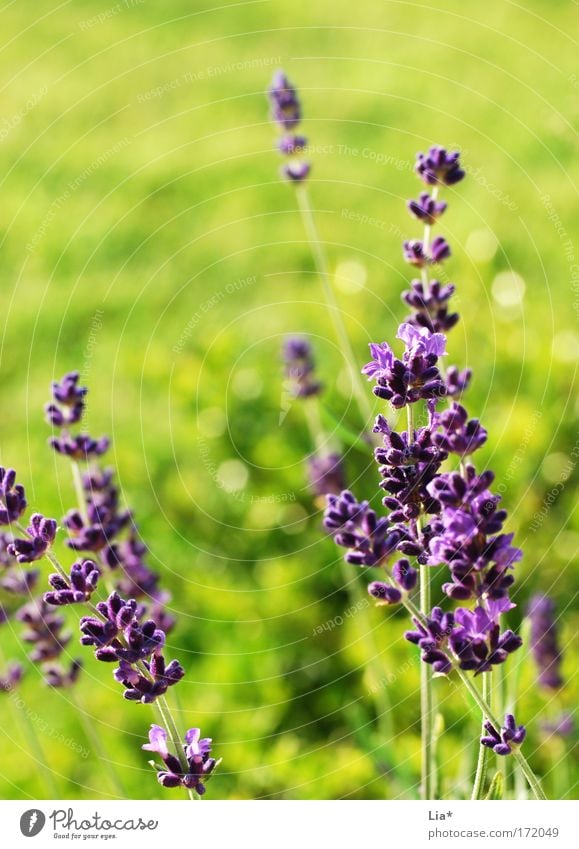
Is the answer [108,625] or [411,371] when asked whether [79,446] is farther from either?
[411,371]

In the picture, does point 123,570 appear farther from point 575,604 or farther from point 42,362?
point 42,362

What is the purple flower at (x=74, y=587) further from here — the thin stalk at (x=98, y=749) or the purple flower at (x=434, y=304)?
the purple flower at (x=434, y=304)

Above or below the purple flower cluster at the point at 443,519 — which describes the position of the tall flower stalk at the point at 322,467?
above

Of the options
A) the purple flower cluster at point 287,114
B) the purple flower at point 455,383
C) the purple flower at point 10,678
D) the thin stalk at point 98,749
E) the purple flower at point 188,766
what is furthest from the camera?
the purple flower cluster at point 287,114

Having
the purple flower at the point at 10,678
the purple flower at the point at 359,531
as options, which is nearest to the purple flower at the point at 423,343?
A: the purple flower at the point at 359,531

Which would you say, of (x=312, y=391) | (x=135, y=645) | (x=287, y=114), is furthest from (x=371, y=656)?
(x=287, y=114)

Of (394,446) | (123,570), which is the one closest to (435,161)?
(394,446)
